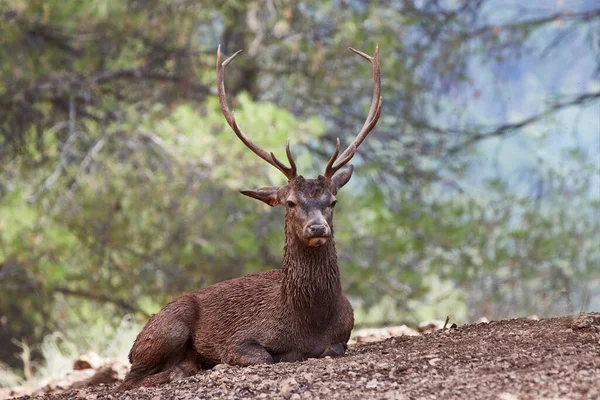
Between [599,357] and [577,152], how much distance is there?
686cm

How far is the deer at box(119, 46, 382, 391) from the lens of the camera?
5.98m

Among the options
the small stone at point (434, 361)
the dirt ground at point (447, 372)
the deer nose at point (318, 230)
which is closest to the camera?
the dirt ground at point (447, 372)

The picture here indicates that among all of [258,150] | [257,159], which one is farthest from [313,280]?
[257,159]

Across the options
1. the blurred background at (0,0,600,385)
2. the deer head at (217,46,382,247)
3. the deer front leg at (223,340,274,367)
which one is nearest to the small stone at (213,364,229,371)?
the deer front leg at (223,340,274,367)

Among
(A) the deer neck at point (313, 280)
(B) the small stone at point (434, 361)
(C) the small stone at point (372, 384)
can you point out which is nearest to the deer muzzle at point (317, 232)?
(A) the deer neck at point (313, 280)

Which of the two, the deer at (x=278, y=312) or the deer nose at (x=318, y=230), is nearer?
the deer nose at (x=318, y=230)

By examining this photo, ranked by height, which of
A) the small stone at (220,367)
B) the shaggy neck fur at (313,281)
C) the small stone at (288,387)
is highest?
the shaggy neck fur at (313,281)

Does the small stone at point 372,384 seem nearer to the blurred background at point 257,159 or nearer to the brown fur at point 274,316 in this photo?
the brown fur at point 274,316

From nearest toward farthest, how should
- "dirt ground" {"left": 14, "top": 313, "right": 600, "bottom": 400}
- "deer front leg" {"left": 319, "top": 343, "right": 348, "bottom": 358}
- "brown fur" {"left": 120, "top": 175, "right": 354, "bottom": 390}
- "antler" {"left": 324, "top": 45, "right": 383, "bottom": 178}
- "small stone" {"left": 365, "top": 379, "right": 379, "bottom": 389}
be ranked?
"dirt ground" {"left": 14, "top": 313, "right": 600, "bottom": 400}, "small stone" {"left": 365, "top": 379, "right": 379, "bottom": 389}, "deer front leg" {"left": 319, "top": 343, "right": 348, "bottom": 358}, "brown fur" {"left": 120, "top": 175, "right": 354, "bottom": 390}, "antler" {"left": 324, "top": 45, "right": 383, "bottom": 178}

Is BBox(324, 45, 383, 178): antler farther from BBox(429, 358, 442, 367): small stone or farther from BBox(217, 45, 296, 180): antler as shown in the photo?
BBox(429, 358, 442, 367): small stone

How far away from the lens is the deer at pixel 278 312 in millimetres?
5984

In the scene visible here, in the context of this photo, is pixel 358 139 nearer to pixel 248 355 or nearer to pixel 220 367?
pixel 248 355

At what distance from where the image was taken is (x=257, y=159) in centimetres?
1198

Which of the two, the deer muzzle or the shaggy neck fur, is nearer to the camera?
the deer muzzle
